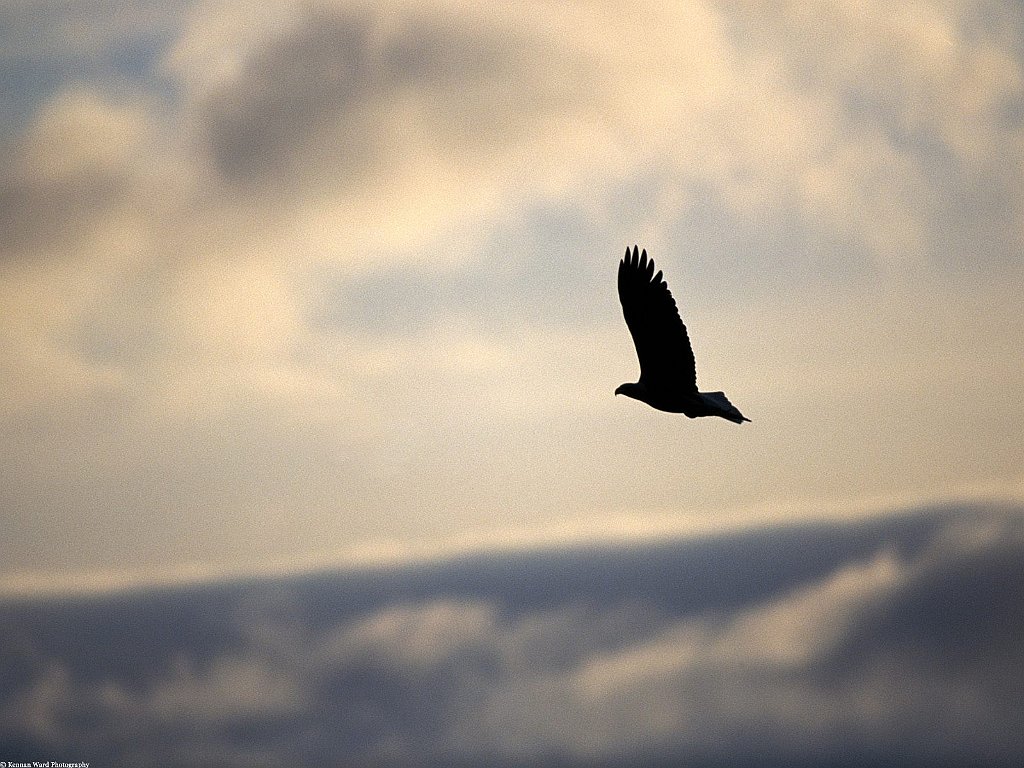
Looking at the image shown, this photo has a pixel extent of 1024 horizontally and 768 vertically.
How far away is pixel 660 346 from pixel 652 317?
28.1 inches

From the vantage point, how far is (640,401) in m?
49.3

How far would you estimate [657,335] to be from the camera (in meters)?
48.1

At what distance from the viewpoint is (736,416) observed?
48.1 meters

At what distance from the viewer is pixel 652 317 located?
47.9 meters

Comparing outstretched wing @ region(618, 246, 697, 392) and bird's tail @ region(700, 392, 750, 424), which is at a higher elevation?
outstretched wing @ region(618, 246, 697, 392)

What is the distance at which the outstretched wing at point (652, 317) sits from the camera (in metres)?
47.8

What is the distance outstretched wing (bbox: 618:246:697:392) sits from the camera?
1880 inches

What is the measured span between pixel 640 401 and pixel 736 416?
235 centimetres

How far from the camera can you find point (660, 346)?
Answer: 48.2 m

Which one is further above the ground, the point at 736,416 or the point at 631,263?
the point at 631,263

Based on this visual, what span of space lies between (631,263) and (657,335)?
1645mm

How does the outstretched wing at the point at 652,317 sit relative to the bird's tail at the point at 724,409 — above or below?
above

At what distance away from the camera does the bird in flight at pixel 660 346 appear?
47781 millimetres

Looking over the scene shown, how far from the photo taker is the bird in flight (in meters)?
47.8
